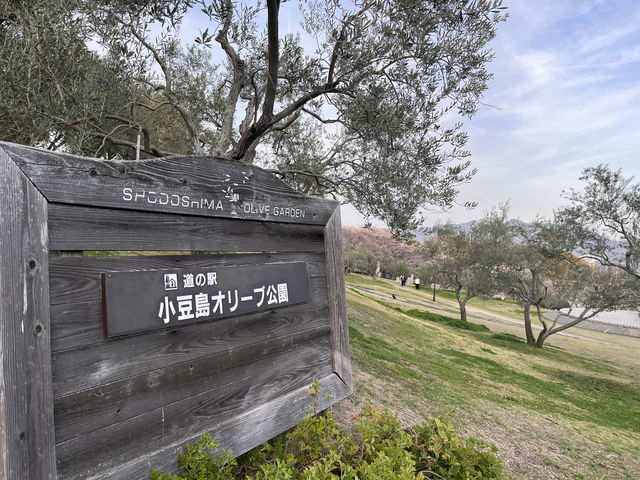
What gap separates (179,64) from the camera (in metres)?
9.12

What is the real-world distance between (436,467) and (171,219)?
2801 mm

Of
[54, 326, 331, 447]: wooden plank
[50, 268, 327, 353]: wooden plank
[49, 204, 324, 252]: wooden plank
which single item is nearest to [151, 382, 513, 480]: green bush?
[54, 326, 331, 447]: wooden plank

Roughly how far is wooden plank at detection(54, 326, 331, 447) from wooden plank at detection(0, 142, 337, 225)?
107cm

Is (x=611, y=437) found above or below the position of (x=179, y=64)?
below

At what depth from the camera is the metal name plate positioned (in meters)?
1.97

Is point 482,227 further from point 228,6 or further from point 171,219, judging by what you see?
point 171,219

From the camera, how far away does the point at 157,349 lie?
7.14 feet

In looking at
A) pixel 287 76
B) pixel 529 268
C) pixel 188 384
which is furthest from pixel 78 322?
pixel 529 268

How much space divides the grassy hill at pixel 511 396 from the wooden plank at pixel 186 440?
1551 millimetres

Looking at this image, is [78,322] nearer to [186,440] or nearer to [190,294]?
[190,294]

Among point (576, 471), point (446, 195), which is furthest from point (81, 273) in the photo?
point (576, 471)

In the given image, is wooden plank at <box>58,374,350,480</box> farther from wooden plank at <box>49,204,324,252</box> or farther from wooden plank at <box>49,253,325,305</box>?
wooden plank at <box>49,204,324,252</box>

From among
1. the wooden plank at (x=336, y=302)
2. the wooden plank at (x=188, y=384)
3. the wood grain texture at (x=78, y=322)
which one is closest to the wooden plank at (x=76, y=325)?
the wood grain texture at (x=78, y=322)

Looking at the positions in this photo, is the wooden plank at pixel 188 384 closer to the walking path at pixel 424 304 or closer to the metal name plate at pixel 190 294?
the metal name plate at pixel 190 294
